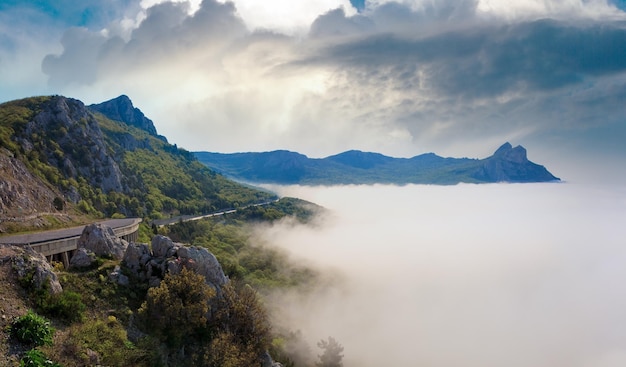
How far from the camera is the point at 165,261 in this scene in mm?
56094

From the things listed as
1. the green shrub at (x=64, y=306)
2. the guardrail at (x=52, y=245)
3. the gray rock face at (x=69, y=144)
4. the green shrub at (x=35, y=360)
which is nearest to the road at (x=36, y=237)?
the guardrail at (x=52, y=245)

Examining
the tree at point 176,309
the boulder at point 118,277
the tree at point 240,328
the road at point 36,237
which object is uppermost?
the road at point 36,237

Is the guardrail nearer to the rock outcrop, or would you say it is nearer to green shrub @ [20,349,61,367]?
the rock outcrop

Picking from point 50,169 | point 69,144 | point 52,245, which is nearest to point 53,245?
point 52,245

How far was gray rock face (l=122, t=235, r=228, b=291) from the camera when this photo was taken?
54.4m

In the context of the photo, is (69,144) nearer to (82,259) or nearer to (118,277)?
(82,259)

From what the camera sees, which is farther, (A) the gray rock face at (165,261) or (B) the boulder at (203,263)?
(B) the boulder at (203,263)

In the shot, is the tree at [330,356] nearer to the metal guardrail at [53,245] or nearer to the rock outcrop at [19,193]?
the metal guardrail at [53,245]

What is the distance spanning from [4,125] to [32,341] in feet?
500

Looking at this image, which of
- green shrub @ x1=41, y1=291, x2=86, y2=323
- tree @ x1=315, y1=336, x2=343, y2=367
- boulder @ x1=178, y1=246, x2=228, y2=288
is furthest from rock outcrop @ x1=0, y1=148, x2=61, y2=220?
tree @ x1=315, y1=336, x2=343, y2=367

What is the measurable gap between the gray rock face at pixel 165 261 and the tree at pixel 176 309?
775 centimetres

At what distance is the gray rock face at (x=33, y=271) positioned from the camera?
39.0 m

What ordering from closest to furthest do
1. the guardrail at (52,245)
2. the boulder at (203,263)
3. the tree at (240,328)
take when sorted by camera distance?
the tree at (240,328) → the guardrail at (52,245) → the boulder at (203,263)

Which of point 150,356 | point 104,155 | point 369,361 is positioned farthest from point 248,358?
point 104,155
